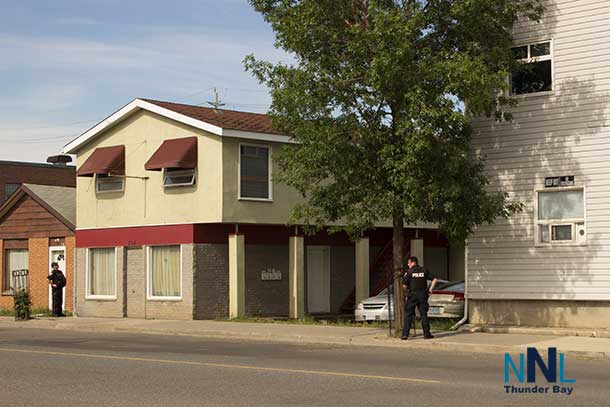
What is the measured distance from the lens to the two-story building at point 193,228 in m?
29.2

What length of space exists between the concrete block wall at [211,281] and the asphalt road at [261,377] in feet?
27.2

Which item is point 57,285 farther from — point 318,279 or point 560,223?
point 560,223

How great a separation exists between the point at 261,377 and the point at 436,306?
12320 mm

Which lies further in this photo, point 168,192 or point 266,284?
point 266,284

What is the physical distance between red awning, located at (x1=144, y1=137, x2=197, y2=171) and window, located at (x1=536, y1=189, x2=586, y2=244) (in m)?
10.9

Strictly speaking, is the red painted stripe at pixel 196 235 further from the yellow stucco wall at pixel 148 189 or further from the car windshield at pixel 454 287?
the car windshield at pixel 454 287

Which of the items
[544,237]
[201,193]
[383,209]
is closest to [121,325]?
[201,193]

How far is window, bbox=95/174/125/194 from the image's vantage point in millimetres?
31816

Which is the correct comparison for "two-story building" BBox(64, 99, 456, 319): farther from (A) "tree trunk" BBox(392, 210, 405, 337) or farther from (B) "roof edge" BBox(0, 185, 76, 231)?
(A) "tree trunk" BBox(392, 210, 405, 337)

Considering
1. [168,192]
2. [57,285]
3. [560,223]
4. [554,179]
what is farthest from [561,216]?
[57,285]

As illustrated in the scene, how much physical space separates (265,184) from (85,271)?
23.2ft

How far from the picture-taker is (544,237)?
74.0ft

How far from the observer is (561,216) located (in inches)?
877

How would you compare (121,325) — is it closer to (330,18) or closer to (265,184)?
(265,184)
